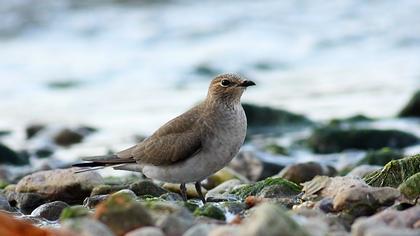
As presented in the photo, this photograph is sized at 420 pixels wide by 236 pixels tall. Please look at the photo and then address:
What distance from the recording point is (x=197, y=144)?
8.80 m

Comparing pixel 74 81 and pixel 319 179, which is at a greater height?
pixel 319 179

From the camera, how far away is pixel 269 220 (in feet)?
19.4

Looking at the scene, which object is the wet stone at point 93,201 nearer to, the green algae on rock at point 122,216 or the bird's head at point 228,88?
the bird's head at point 228,88

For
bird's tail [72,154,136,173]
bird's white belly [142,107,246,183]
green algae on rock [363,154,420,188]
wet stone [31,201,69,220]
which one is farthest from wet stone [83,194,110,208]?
green algae on rock [363,154,420,188]

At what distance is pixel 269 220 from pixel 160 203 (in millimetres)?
1737

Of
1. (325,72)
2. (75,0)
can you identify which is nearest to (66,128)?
(325,72)

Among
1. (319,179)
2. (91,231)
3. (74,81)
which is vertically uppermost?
(91,231)

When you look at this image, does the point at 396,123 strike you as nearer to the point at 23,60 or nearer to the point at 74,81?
the point at 74,81

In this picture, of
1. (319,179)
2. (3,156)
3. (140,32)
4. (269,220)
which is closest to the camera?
(269,220)

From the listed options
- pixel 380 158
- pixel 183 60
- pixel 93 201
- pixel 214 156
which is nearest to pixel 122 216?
pixel 214 156

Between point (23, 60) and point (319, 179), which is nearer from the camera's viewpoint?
point (319, 179)

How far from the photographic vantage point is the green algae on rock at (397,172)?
8.70m

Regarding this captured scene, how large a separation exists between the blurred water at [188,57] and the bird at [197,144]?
6.46 meters

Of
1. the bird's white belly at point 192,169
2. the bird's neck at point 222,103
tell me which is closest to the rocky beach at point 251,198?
the bird's white belly at point 192,169
